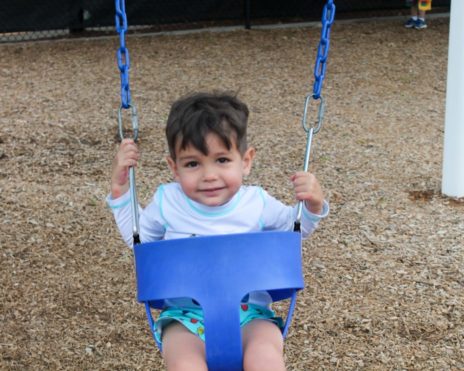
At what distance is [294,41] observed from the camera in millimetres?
9078

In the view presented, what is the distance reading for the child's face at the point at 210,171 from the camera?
7.65 ft

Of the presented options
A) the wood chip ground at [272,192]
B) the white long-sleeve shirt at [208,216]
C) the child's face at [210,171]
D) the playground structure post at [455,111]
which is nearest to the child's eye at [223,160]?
the child's face at [210,171]

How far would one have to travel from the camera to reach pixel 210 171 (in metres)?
2.34

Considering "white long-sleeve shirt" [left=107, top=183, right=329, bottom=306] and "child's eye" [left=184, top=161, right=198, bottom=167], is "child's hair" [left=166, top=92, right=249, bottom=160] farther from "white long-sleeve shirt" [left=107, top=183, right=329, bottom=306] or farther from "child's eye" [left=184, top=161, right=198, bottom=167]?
"white long-sleeve shirt" [left=107, top=183, right=329, bottom=306]

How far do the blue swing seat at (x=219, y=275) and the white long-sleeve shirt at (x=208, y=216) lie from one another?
22 cm

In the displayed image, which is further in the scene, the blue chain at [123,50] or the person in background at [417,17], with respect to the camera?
the person in background at [417,17]

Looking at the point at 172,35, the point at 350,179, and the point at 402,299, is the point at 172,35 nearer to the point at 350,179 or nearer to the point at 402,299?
the point at 350,179

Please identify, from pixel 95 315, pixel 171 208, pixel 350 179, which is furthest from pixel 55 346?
pixel 350 179

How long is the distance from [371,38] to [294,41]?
2.80 feet

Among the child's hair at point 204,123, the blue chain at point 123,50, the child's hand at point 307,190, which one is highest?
the blue chain at point 123,50

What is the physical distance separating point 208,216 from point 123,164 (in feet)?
A: 0.96

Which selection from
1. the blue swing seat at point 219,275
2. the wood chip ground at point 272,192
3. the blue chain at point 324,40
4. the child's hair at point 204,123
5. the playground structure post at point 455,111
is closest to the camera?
the blue swing seat at point 219,275

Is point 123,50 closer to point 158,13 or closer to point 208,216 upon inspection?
point 208,216

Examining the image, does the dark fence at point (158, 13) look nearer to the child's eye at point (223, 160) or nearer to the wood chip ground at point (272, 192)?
the wood chip ground at point (272, 192)
